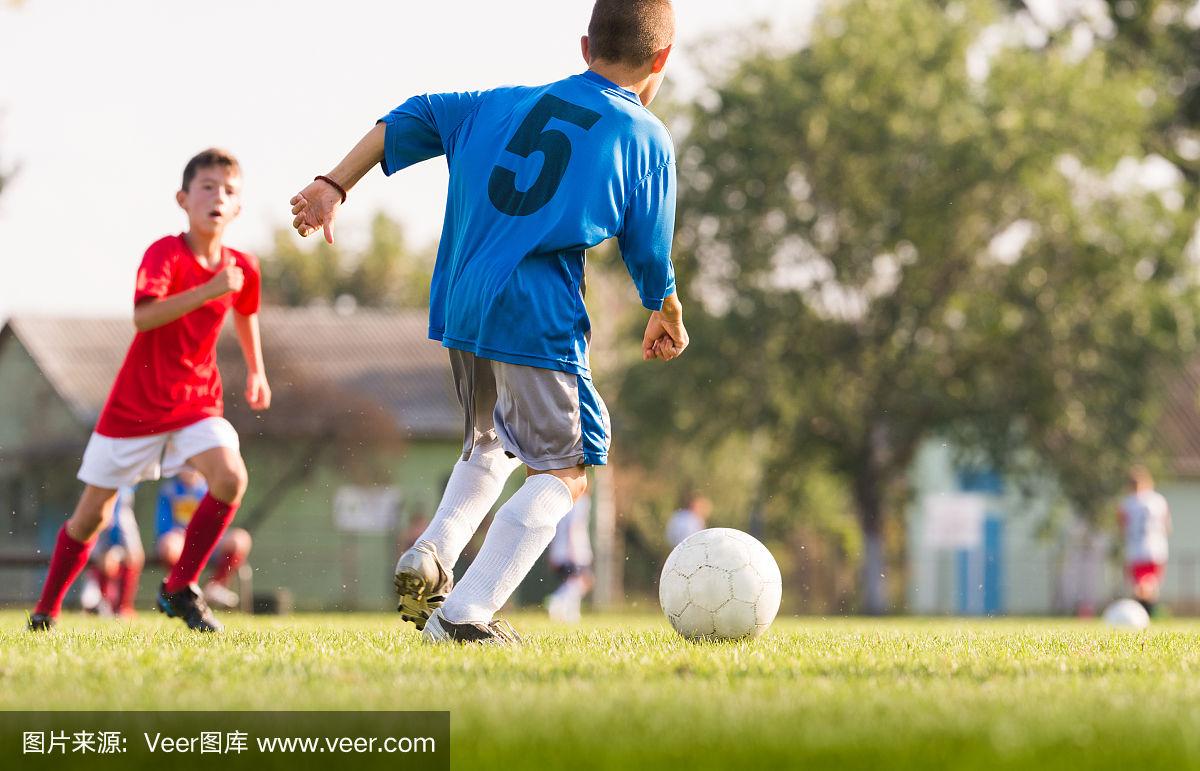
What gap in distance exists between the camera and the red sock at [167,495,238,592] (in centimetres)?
681

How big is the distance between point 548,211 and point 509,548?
1123mm

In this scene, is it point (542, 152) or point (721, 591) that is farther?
point (721, 591)

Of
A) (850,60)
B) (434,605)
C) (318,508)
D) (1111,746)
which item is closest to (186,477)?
(434,605)

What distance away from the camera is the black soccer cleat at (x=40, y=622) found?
6.83 metres

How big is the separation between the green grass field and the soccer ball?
38cm

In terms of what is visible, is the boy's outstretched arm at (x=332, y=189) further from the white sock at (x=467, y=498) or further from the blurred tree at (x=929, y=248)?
the blurred tree at (x=929, y=248)

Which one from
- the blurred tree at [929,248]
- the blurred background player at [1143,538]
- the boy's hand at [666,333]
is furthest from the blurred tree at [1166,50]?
the boy's hand at [666,333]

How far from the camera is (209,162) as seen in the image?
283 inches

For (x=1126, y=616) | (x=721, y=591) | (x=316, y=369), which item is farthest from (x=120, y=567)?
(x=316, y=369)

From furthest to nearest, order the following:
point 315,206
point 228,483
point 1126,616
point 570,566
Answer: point 570,566 → point 1126,616 → point 228,483 → point 315,206

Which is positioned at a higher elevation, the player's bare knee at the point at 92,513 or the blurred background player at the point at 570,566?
the player's bare knee at the point at 92,513

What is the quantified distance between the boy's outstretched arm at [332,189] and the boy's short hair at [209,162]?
6.54 ft

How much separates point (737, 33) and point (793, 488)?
32.4 ft

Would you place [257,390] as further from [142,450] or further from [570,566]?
[570,566]
